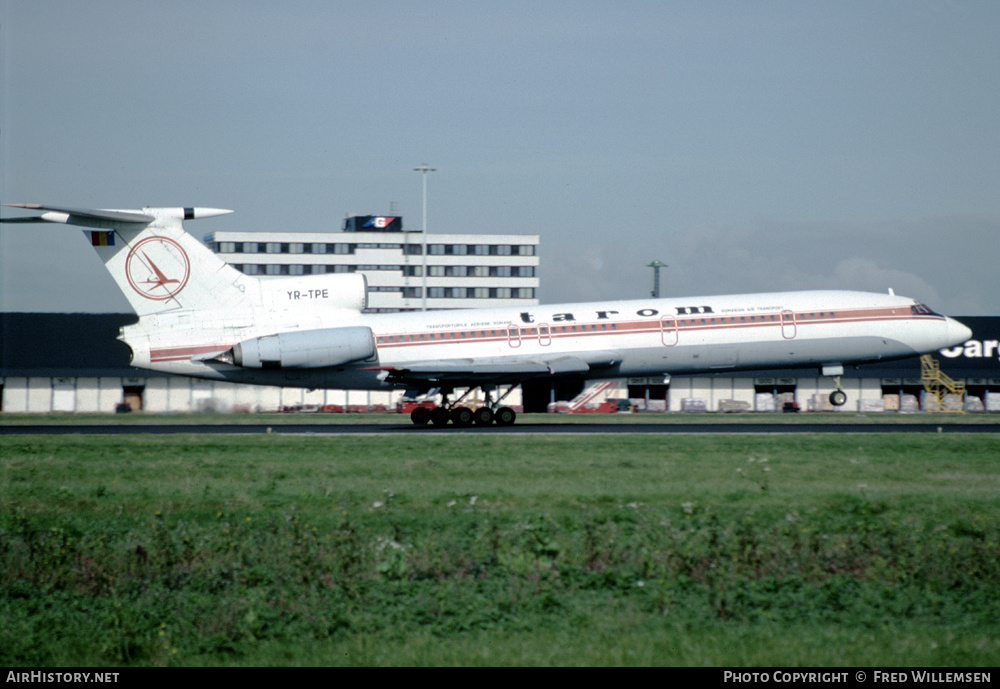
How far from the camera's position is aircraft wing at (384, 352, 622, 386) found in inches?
1391

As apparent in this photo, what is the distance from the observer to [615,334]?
1453 inches

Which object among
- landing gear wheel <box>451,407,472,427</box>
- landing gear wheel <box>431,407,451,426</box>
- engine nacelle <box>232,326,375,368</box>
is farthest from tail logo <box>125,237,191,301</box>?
landing gear wheel <box>451,407,472,427</box>

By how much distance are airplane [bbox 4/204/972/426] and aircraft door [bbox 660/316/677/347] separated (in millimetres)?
37

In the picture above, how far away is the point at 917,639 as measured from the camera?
971 centimetres

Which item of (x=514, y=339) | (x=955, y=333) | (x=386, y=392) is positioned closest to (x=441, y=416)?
(x=514, y=339)

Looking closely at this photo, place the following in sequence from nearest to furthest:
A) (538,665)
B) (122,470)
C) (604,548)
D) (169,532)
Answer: (538,665) < (604,548) < (169,532) < (122,470)

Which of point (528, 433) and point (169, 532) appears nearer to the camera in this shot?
point (169, 532)

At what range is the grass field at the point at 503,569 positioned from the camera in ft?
31.9

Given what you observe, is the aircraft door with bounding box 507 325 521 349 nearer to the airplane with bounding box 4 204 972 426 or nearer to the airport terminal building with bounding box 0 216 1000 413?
the airplane with bounding box 4 204 972 426

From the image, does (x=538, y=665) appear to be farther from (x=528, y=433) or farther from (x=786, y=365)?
(x=786, y=365)

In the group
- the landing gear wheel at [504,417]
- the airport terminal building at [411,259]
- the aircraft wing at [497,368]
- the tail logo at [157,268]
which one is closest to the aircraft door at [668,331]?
the aircraft wing at [497,368]

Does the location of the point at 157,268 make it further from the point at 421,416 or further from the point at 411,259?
the point at 411,259

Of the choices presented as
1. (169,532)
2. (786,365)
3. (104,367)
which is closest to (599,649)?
(169,532)

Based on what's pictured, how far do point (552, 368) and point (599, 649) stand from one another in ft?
88.4
